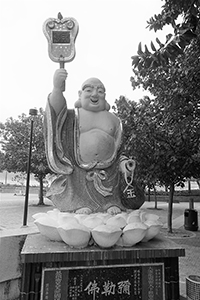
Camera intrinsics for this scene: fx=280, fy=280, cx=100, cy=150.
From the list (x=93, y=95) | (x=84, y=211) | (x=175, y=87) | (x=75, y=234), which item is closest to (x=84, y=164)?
(x=84, y=211)

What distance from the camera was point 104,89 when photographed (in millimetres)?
3697

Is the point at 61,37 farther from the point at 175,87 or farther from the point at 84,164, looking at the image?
the point at 175,87

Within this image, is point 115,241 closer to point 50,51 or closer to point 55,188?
point 55,188

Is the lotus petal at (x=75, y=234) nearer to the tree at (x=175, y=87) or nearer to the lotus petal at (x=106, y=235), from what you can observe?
the lotus petal at (x=106, y=235)

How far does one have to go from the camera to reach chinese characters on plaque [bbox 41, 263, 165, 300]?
2348 mm

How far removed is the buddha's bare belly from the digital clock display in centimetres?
113

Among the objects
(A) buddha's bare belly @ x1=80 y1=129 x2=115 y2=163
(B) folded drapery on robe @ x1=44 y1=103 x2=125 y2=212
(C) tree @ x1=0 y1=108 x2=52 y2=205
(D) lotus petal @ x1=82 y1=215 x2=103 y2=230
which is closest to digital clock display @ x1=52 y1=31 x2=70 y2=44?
(B) folded drapery on robe @ x1=44 y1=103 x2=125 y2=212

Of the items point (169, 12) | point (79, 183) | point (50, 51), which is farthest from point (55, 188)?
point (169, 12)

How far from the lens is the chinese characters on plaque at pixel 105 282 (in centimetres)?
Answer: 235

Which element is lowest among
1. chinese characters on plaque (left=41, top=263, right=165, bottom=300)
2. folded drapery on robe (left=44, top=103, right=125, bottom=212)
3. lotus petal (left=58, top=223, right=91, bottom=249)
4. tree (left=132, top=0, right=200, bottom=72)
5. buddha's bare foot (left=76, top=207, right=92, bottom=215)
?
chinese characters on plaque (left=41, top=263, right=165, bottom=300)

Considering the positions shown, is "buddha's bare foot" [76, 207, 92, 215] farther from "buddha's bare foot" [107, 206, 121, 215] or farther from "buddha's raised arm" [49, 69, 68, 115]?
"buddha's raised arm" [49, 69, 68, 115]

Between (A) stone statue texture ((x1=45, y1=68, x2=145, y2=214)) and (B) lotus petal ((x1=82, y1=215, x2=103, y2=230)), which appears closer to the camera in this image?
(B) lotus petal ((x1=82, y1=215, x2=103, y2=230))

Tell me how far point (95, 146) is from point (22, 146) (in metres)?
12.7

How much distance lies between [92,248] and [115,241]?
214 millimetres
